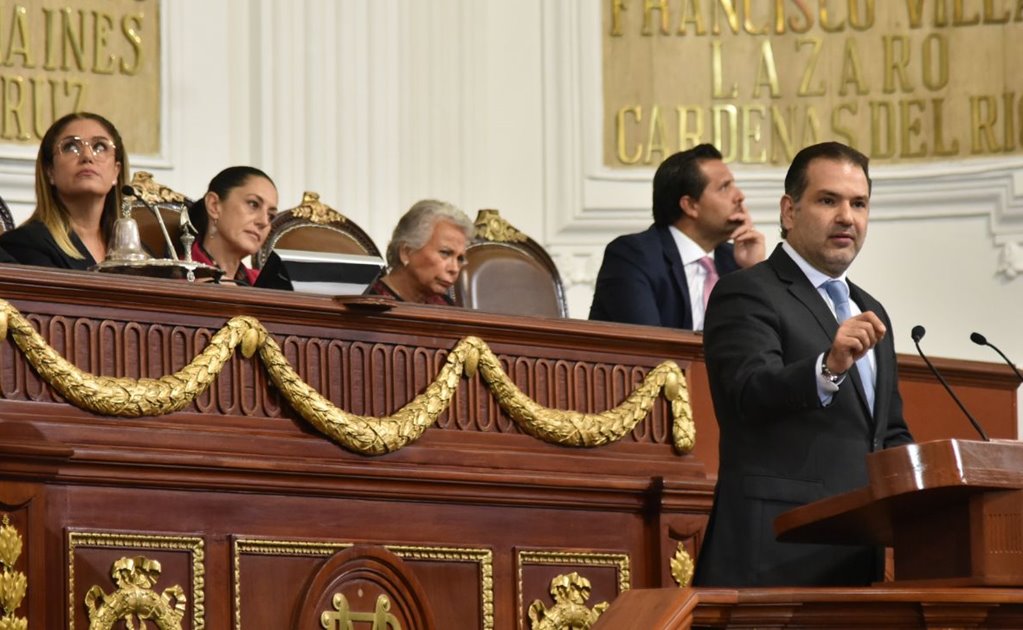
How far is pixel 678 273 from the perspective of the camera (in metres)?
6.09

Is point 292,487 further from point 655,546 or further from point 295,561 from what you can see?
point 655,546

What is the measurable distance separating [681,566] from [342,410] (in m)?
1.04

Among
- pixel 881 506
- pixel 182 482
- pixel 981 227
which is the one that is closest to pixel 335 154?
pixel 981 227

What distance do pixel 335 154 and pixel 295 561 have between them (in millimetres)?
3744

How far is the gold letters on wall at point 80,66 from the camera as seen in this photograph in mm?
7672

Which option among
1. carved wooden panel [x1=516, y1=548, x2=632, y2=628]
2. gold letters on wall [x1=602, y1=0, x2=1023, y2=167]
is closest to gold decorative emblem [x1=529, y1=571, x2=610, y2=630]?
carved wooden panel [x1=516, y1=548, x2=632, y2=628]

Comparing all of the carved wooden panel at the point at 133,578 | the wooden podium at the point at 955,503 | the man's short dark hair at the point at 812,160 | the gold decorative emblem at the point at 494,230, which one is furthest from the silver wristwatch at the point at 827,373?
the gold decorative emblem at the point at 494,230

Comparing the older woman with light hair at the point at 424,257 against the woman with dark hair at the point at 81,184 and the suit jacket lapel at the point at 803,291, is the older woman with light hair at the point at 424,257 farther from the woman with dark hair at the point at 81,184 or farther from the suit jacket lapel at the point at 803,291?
the suit jacket lapel at the point at 803,291

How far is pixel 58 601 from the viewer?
425cm

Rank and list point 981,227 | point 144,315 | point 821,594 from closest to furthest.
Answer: point 821,594
point 144,315
point 981,227

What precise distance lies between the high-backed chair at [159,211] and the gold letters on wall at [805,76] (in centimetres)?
283

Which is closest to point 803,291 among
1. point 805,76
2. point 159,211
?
point 159,211

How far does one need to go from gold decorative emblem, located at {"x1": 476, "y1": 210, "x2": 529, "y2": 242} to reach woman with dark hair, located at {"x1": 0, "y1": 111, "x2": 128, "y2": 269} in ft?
5.15

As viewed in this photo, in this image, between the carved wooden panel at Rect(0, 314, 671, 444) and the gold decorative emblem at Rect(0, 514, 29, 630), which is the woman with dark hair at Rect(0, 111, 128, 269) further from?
the gold decorative emblem at Rect(0, 514, 29, 630)
